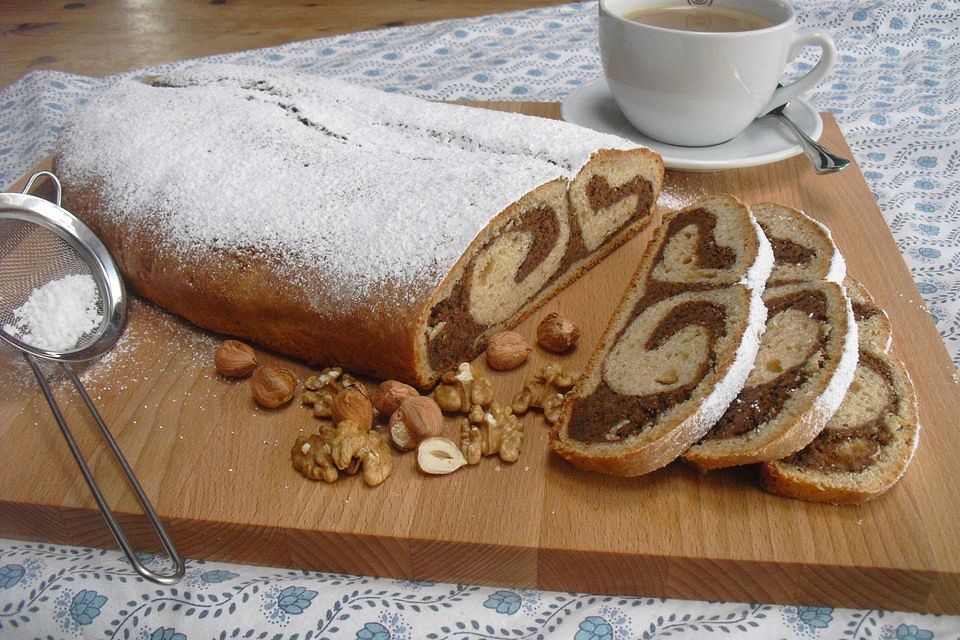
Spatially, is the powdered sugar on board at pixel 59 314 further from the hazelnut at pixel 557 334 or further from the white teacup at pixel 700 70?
the white teacup at pixel 700 70

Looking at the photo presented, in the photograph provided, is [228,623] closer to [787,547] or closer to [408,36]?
[787,547]

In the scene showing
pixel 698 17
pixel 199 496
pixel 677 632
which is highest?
pixel 698 17

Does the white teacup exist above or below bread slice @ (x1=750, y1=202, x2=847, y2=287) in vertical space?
above

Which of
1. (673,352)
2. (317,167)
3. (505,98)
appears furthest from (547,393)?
(505,98)

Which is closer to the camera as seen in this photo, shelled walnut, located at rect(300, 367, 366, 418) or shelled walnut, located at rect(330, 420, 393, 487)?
shelled walnut, located at rect(330, 420, 393, 487)

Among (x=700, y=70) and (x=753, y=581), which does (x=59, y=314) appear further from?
(x=700, y=70)

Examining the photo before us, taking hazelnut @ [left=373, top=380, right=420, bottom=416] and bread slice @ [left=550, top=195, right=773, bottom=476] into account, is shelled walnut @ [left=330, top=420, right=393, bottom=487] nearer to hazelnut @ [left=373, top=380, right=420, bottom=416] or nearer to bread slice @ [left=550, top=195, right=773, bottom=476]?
hazelnut @ [left=373, top=380, right=420, bottom=416]

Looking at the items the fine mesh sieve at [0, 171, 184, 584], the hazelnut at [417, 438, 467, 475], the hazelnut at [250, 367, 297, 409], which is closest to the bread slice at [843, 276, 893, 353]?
the hazelnut at [417, 438, 467, 475]

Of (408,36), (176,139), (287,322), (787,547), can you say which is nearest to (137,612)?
(287,322)
